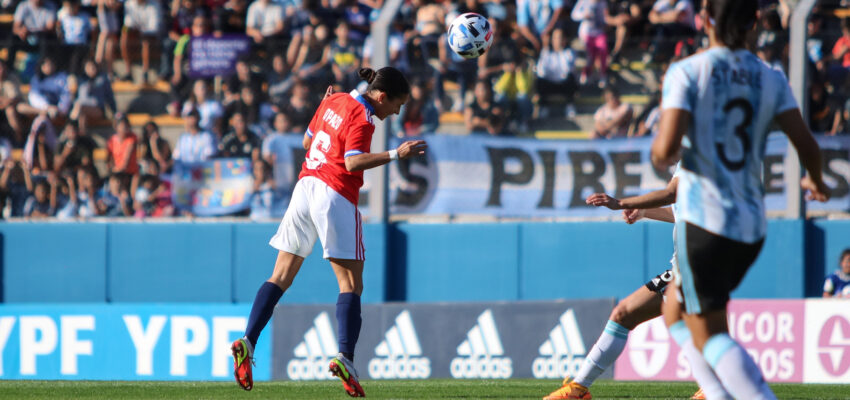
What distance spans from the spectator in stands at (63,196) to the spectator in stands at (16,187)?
0.92 ft

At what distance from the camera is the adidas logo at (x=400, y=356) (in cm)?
1111

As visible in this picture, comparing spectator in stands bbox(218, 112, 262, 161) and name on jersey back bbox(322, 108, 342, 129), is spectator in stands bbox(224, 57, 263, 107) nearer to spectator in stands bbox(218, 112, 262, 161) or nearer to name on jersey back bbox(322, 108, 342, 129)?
spectator in stands bbox(218, 112, 262, 161)

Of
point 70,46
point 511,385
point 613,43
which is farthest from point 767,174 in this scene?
point 70,46

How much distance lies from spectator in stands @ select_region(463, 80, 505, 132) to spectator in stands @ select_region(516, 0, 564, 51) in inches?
42.9

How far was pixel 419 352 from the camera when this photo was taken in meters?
11.2

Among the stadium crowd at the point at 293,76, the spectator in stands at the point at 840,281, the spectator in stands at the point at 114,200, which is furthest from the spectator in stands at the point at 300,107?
the spectator in stands at the point at 840,281

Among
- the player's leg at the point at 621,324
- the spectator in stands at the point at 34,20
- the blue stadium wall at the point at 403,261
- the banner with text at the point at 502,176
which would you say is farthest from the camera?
the spectator in stands at the point at 34,20

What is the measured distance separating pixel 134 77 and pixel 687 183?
11.2m

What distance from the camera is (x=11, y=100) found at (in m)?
14.1

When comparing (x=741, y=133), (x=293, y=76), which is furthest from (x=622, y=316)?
(x=293, y=76)

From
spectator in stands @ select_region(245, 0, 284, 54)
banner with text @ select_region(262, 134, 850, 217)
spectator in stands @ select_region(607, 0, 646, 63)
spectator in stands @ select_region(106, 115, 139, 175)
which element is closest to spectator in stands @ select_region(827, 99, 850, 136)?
banner with text @ select_region(262, 134, 850, 217)

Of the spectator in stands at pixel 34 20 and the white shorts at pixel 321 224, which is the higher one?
the spectator in stands at pixel 34 20

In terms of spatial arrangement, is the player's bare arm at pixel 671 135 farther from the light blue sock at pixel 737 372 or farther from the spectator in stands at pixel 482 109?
the spectator in stands at pixel 482 109

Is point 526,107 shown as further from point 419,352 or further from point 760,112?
point 760,112
